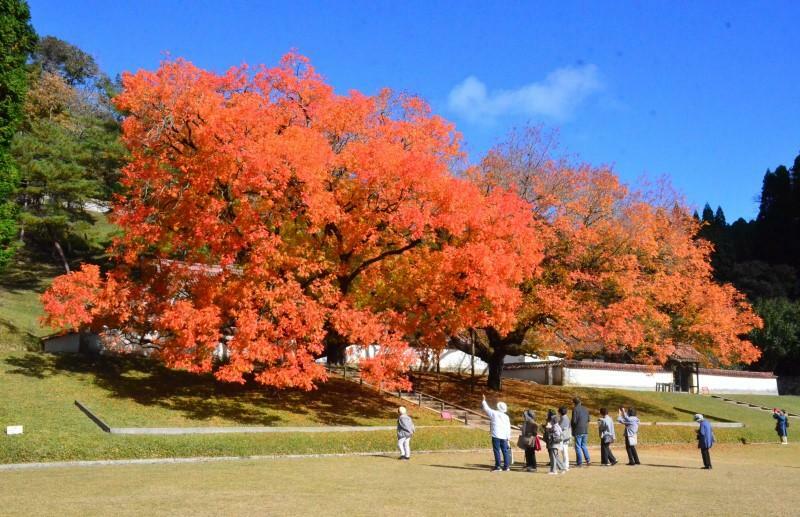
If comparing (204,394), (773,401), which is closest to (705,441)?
(204,394)

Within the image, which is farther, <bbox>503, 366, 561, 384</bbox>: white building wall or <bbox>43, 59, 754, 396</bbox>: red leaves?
<bbox>503, 366, 561, 384</bbox>: white building wall

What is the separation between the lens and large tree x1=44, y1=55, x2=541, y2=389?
20.8 m

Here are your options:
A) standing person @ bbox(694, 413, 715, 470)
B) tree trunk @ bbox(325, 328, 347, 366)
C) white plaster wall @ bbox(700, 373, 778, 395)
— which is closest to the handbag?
standing person @ bbox(694, 413, 715, 470)

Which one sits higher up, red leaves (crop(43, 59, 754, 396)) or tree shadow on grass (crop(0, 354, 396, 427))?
red leaves (crop(43, 59, 754, 396))

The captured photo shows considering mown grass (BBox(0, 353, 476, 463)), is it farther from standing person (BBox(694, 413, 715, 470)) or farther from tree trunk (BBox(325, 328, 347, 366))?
standing person (BBox(694, 413, 715, 470))

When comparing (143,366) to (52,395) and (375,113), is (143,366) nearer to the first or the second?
(52,395)

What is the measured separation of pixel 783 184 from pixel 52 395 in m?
80.9

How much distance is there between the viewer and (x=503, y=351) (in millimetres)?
30297

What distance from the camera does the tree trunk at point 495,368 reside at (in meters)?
30.9

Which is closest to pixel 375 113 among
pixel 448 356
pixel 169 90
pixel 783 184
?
pixel 169 90

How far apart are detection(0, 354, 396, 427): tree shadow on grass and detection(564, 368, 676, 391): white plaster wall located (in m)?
17.4

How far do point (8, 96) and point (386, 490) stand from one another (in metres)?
27.4

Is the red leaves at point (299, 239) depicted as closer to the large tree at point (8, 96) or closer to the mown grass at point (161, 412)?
the mown grass at point (161, 412)

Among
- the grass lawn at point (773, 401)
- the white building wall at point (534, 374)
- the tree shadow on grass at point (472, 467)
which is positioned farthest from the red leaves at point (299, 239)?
the grass lawn at point (773, 401)
